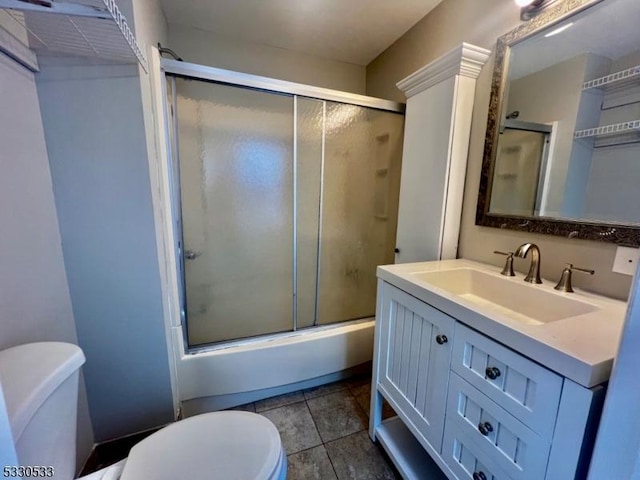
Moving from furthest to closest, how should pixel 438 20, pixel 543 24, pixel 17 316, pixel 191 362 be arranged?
pixel 438 20
pixel 191 362
pixel 543 24
pixel 17 316

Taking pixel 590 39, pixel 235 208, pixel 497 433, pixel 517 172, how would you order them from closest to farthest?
pixel 497 433 < pixel 590 39 < pixel 517 172 < pixel 235 208

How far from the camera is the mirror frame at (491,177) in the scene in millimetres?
910

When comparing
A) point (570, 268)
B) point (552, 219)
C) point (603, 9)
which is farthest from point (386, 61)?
point (570, 268)

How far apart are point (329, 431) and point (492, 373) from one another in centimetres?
102

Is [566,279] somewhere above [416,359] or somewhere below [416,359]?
above

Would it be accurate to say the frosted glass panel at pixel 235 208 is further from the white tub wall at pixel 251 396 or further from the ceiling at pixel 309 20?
the ceiling at pixel 309 20

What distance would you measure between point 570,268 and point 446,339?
0.56 metres

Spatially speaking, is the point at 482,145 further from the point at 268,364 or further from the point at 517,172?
the point at 268,364

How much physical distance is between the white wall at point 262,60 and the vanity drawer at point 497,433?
2351 millimetres

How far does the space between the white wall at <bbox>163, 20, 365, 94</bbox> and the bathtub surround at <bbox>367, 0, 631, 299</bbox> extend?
59 cm

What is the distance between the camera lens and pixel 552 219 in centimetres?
107

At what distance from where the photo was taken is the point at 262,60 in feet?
6.96

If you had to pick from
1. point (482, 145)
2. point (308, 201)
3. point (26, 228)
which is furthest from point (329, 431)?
point (482, 145)

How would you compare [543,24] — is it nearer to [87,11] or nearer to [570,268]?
[570,268]
